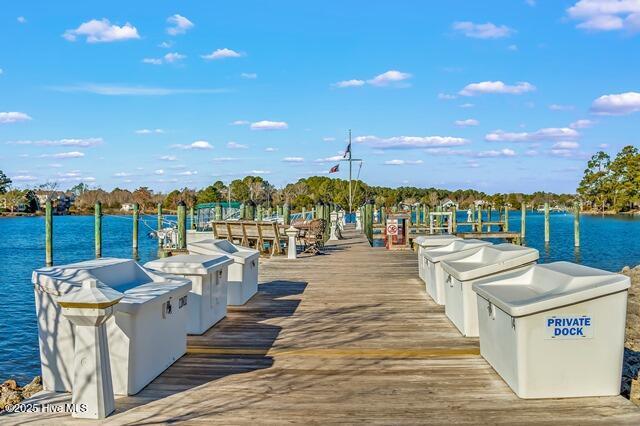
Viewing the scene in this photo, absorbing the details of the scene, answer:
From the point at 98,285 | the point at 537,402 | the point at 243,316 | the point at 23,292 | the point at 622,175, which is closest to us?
the point at 98,285

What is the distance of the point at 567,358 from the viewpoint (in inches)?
171

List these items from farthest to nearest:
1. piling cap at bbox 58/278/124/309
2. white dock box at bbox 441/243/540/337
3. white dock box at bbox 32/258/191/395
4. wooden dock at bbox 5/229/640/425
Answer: white dock box at bbox 441/243/540/337, white dock box at bbox 32/258/191/395, wooden dock at bbox 5/229/640/425, piling cap at bbox 58/278/124/309

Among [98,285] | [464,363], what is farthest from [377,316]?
[98,285]

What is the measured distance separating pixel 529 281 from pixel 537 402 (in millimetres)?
1394

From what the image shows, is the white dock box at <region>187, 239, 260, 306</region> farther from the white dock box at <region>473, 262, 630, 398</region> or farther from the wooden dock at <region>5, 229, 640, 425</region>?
the white dock box at <region>473, 262, 630, 398</region>

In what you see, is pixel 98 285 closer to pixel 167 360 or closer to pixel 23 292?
pixel 167 360

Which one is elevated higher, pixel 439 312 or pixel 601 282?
pixel 601 282

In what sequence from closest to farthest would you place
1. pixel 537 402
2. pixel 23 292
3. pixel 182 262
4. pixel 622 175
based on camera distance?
pixel 537 402, pixel 182 262, pixel 23 292, pixel 622 175

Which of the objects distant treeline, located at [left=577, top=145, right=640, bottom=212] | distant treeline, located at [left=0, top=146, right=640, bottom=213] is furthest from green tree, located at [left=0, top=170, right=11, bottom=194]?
distant treeline, located at [left=577, top=145, right=640, bottom=212]

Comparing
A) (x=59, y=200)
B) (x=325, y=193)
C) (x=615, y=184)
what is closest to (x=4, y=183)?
(x=59, y=200)

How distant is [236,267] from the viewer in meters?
8.52

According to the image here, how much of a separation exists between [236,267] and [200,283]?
1.93 m

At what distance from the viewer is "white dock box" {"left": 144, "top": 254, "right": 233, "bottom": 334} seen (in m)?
6.44

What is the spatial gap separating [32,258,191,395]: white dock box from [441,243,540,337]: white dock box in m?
3.13
